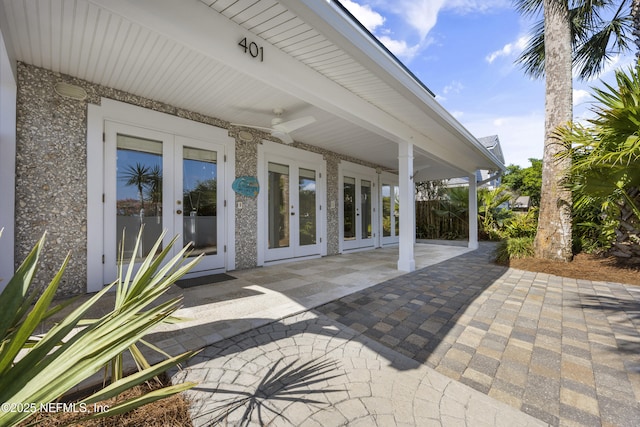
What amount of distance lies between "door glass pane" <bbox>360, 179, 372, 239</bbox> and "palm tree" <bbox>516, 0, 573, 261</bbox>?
3.82 metres

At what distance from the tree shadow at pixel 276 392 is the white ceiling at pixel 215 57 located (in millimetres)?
2421

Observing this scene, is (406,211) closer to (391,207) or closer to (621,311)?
(621,311)

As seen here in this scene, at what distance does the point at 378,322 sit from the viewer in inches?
95.3

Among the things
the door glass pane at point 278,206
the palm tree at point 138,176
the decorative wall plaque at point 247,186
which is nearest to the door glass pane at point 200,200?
the decorative wall plaque at point 247,186

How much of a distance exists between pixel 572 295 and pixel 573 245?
2852mm

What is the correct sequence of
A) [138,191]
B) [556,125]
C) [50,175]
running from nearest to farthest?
[50,175] < [138,191] < [556,125]

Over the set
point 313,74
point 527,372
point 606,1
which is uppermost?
point 606,1

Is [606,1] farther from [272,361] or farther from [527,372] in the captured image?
[272,361]

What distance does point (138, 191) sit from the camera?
3.64 meters

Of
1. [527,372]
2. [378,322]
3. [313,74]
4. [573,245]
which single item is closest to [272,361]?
[378,322]

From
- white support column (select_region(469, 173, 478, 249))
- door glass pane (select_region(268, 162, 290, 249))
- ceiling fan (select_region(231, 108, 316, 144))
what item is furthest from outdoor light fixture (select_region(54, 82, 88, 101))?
white support column (select_region(469, 173, 478, 249))

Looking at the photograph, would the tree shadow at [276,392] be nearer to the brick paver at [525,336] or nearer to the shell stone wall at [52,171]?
the brick paver at [525,336]

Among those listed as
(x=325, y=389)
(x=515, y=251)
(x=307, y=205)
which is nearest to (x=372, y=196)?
(x=307, y=205)

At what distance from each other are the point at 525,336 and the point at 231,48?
3476 millimetres
